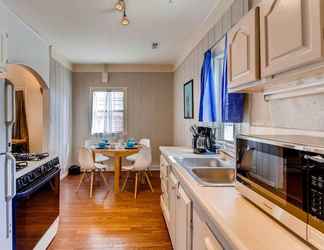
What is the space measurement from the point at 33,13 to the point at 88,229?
8.72 feet

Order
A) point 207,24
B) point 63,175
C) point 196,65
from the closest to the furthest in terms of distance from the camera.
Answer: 1. point 207,24
2. point 196,65
3. point 63,175

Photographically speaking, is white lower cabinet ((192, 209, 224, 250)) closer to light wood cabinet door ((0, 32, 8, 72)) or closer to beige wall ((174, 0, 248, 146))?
light wood cabinet door ((0, 32, 8, 72))

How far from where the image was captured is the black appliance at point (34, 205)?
6.56ft

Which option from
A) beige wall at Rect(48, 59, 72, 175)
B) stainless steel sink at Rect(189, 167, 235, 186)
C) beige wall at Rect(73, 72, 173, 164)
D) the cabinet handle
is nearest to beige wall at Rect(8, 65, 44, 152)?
beige wall at Rect(48, 59, 72, 175)

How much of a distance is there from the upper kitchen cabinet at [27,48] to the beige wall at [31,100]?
88 centimetres

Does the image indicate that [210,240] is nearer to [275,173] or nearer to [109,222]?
[275,173]

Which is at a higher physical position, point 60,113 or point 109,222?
point 60,113

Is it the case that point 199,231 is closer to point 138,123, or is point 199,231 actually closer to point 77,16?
point 77,16

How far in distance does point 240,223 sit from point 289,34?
2.53 feet

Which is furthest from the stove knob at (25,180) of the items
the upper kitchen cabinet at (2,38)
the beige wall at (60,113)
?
the beige wall at (60,113)

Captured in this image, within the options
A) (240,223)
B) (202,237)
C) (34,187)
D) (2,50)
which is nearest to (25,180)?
(34,187)

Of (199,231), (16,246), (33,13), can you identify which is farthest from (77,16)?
(199,231)

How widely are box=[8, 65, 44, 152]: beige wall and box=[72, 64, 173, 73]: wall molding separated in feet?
5.45

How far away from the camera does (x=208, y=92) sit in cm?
334
